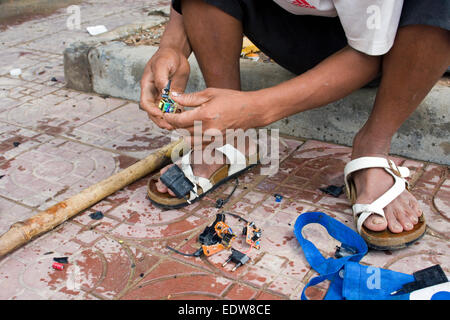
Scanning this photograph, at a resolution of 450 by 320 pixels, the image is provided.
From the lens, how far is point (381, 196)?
5.61 feet

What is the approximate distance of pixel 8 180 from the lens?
2150 millimetres

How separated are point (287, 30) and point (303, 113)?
599 mm

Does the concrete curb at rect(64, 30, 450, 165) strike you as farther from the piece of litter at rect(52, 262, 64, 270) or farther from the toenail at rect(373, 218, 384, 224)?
the piece of litter at rect(52, 262, 64, 270)

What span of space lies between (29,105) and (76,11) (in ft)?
8.21

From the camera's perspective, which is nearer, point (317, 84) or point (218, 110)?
point (218, 110)

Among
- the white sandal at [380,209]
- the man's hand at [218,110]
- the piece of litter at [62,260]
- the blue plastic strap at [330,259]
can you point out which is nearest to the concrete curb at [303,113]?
the white sandal at [380,209]

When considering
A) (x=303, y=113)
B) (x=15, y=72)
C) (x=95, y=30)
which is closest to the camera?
(x=303, y=113)

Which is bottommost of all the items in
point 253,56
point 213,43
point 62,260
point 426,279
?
point 62,260

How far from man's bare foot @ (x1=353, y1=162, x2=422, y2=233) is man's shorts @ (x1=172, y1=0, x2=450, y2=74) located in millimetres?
508

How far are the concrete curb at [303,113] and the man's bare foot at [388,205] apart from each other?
1.65ft

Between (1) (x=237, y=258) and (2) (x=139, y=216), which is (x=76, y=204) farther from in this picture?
(1) (x=237, y=258)

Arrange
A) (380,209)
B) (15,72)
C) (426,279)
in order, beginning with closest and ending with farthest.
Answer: (426,279)
(380,209)
(15,72)

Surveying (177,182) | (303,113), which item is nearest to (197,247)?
(177,182)
